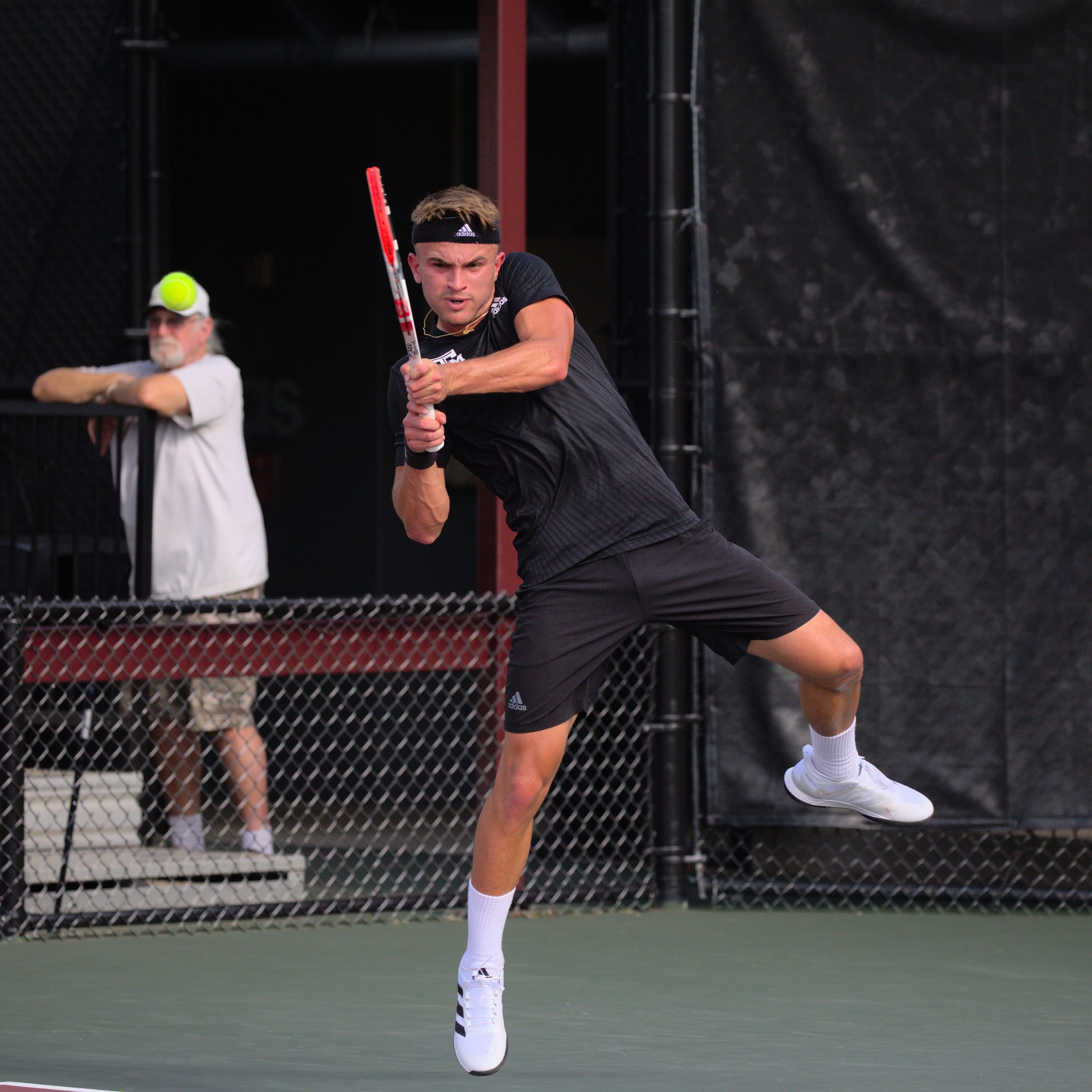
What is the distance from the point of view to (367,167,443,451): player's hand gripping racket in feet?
13.0

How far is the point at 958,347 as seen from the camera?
261 inches

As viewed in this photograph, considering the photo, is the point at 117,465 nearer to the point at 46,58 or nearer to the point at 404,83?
the point at 46,58

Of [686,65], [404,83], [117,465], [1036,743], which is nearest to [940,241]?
[686,65]

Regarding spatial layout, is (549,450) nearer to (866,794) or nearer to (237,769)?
(866,794)

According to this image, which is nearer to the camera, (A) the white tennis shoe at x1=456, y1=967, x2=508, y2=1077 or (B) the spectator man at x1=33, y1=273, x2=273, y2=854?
(A) the white tennis shoe at x1=456, y1=967, x2=508, y2=1077

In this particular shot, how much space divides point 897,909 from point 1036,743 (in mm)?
791

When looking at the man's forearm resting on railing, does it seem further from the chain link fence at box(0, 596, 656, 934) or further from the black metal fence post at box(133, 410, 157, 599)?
the chain link fence at box(0, 596, 656, 934)

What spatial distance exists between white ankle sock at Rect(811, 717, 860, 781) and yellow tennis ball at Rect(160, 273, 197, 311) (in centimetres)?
325

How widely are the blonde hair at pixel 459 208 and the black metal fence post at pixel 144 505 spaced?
2.76 metres

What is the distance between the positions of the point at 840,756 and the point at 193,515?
3.08 m

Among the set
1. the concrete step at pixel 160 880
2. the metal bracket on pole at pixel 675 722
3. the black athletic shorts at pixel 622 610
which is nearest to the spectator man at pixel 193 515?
the concrete step at pixel 160 880

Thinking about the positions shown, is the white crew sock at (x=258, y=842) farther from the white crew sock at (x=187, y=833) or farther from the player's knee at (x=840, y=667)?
the player's knee at (x=840, y=667)

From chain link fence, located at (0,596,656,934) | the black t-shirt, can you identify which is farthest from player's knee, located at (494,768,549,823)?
chain link fence, located at (0,596,656,934)

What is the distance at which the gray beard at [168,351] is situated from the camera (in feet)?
23.2
